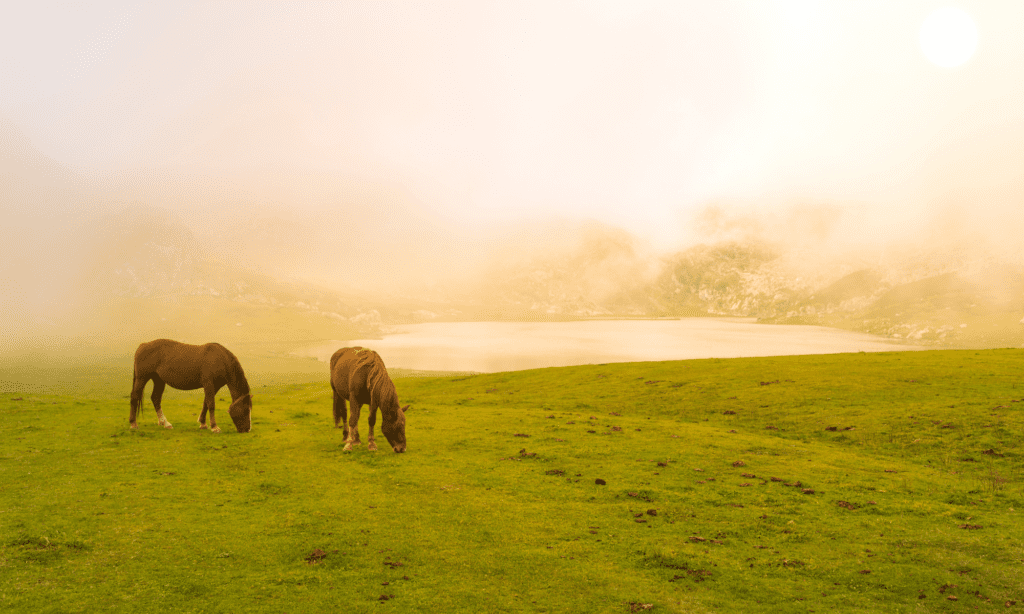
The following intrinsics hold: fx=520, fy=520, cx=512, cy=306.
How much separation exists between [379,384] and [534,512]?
28.5ft

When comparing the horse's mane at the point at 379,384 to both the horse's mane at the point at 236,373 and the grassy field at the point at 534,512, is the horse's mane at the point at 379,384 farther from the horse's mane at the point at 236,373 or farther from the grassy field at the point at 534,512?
the horse's mane at the point at 236,373

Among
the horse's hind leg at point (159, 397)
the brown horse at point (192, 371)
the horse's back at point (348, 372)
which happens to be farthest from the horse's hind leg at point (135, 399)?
the horse's back at point (348, 372)

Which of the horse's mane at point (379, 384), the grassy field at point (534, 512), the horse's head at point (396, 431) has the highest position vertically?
the horse's mane at point (379, 384)

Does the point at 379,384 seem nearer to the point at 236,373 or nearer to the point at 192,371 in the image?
the point at 236,373

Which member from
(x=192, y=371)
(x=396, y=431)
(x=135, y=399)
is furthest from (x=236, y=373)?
(x=396, y=431)

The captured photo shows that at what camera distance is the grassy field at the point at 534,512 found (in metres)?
9.71

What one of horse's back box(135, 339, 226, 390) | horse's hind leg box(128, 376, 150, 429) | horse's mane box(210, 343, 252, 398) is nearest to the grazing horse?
horse's mane box(210, 343, 252, 398)

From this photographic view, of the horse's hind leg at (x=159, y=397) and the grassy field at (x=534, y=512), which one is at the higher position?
the horse's hind leg at (x=159, y=397)

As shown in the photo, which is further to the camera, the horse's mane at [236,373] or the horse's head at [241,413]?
the horse's head at [241,413]

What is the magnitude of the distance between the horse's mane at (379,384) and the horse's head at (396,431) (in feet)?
1.79

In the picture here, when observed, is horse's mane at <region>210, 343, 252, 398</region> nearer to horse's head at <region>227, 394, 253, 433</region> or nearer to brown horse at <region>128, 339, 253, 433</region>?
brown horse at <region>128, 339, 253, 433</region>

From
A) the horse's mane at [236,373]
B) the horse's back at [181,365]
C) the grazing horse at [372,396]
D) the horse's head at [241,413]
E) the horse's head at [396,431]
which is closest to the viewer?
the grazing horse at [372,396]

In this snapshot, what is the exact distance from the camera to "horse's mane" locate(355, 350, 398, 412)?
2016 centimetres

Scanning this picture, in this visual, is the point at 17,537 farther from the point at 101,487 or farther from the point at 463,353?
the point at 463,353
